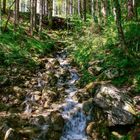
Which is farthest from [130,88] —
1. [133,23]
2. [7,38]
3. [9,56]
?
[7,38]

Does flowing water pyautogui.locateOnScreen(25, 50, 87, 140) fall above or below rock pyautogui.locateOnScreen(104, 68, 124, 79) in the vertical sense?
below

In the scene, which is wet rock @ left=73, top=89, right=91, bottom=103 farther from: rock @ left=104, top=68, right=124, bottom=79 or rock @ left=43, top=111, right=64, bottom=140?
rock @ left=43, top=111, right=64, bottom=140

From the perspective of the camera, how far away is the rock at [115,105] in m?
11.2

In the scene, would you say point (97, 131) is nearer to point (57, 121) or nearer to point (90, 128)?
point (90, 128)

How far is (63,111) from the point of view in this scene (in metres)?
12.7

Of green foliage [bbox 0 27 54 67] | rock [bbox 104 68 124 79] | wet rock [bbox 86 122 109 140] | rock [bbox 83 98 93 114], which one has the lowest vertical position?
wet rock [bbox 86 122 109 140]

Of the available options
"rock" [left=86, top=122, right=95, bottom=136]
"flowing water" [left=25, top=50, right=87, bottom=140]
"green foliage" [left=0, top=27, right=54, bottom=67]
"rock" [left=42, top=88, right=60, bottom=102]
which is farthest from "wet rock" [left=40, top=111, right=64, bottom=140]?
"green foliage" [left=0, top=27, right=54, bottom=67]

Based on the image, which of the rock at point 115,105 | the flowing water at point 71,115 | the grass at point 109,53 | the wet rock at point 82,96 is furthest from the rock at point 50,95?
the rock at point 115,105

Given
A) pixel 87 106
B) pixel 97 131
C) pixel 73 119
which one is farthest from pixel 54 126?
pixel 87 106

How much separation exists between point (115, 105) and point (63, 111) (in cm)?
223

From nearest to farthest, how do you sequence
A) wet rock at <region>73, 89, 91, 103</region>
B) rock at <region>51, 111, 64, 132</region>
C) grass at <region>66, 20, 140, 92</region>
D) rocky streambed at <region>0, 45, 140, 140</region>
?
1. rocky streambed at <region>0, 45, 140, 140</region>
2. rock at <region>51, 111, 64, 132</region>
3. wet rock at <region>73, 89, 91, 103</region>
4. grass at <region>66, 20, 140, 92</region>

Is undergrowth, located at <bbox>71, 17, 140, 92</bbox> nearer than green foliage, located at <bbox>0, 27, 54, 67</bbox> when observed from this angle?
Yes

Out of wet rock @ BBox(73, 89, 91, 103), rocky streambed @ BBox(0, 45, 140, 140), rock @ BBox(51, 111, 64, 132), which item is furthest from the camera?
wet rock @ BBox(73, 89, 91, 103)

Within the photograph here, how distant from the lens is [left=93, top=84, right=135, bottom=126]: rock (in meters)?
11.2
